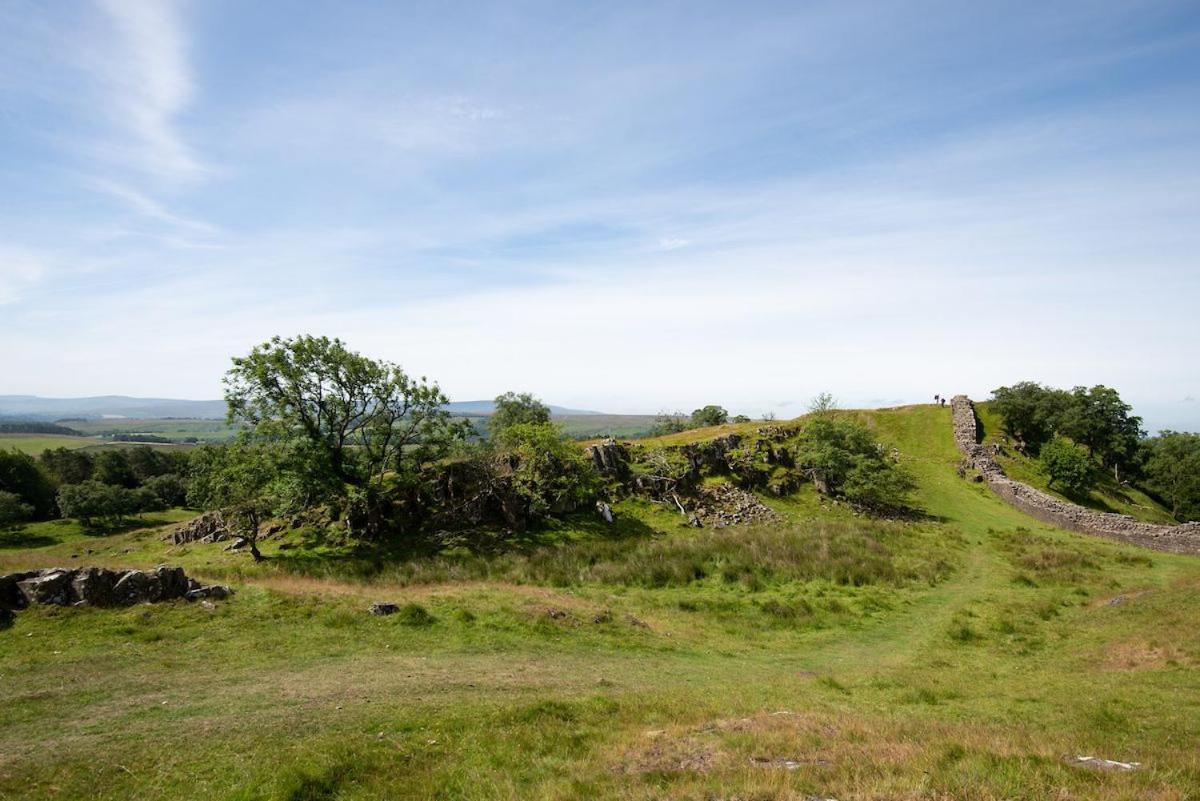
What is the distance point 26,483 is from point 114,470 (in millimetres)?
13816

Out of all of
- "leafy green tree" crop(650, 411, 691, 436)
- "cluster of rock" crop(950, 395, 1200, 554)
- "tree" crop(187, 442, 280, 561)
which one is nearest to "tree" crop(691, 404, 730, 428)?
"leafy green tree" crop(650, 411, 691, 436)

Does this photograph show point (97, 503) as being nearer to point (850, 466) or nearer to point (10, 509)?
point (10, 509)

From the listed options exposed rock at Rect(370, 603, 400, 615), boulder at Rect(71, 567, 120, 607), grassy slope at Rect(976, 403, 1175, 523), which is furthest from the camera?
grassy slope at Rect(976, 403, 1175, 523)

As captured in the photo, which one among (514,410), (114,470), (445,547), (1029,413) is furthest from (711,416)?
(114,470)

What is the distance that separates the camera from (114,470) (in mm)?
88188

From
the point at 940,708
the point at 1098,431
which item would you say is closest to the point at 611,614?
the point at 940,708

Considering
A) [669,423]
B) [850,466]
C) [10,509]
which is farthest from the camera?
[669,423]

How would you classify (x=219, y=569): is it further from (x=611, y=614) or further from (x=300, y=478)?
(x=611, y=614)

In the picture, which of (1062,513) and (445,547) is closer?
(445,547)

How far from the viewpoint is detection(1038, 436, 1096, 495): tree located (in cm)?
5166

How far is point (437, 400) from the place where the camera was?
40688 mm

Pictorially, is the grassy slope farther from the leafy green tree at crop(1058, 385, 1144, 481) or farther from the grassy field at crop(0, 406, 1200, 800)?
the grassy field at crop(0, 406, 1200, 800)

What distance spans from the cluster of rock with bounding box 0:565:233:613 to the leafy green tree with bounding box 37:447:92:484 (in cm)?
9086

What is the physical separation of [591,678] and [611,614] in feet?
21.2
